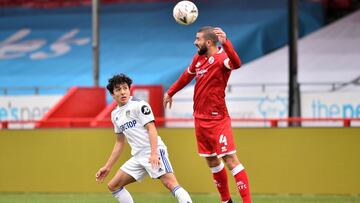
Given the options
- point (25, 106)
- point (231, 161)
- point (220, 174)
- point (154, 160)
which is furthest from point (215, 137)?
point (25, 106)

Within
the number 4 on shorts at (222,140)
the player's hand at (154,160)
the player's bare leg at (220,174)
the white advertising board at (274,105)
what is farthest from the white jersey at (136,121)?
the white advertising board at (274,105)

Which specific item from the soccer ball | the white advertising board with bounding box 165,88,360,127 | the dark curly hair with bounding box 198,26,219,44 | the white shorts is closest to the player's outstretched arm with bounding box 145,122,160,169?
the white shorts

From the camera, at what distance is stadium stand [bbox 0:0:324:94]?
26156 mm

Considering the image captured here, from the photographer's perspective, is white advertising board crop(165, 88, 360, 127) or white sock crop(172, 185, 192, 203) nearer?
white sock crop(172, 185, 192, 203)

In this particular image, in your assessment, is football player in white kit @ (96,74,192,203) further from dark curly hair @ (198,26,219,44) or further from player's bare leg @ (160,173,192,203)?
dark curly hair @ (198,26,219,44)

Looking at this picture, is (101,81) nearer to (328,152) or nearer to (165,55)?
(165,55)

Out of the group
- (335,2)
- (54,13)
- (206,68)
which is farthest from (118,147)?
(54,13)

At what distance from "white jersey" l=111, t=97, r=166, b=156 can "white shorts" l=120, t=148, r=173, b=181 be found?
0.07 m

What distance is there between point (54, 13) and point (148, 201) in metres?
19.9

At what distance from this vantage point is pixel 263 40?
2648 centimetres

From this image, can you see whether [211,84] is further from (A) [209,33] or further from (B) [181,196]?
(B) [181,196]

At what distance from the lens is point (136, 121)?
33.0ft

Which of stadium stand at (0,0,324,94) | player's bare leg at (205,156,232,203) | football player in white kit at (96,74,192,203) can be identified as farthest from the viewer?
stadium stand at (0,0,324,94)

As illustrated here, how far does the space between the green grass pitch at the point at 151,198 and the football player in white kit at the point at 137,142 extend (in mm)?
A: 2926
